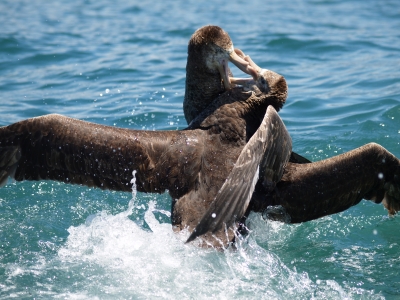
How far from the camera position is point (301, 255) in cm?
681

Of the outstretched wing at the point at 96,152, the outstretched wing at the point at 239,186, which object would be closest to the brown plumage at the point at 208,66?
the outstretched wing at the point at 96,152

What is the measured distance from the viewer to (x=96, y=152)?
646 centimetres

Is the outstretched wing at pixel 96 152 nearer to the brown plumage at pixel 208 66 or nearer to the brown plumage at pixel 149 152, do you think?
the brown plumage at pixel 149 152

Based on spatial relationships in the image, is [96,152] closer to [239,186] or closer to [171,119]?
[239,186]

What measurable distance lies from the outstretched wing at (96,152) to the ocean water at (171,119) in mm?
434

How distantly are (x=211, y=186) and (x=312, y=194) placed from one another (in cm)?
104

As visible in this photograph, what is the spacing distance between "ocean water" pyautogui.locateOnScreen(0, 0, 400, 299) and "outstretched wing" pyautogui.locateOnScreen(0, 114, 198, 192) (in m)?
0.43

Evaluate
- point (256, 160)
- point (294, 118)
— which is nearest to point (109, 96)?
point (294, 118)

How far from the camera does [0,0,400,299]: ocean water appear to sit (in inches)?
238

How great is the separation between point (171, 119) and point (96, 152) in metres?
3.89

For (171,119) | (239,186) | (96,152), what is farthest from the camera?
(171,119)

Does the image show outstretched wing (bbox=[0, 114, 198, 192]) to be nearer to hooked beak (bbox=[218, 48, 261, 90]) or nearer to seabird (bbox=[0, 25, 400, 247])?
seabird (bbox=[0, 25, 400, 247])

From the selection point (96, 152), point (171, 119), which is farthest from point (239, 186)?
point (171, 119)

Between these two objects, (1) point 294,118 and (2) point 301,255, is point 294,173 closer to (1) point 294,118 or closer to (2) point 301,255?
(2) point 301,255
